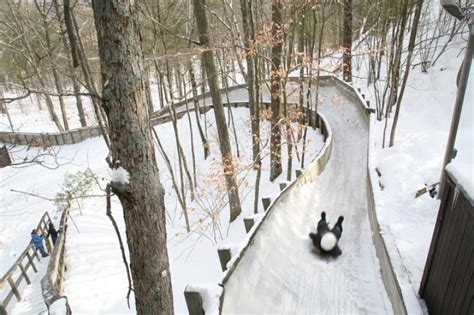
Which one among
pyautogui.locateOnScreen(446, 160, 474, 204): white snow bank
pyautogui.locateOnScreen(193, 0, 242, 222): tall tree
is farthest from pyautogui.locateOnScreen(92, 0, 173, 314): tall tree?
pyautogui.locateOnScreen(193, 0, 242, 222): tall tree

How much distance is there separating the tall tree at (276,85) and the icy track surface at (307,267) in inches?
119

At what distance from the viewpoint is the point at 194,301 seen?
3029 mm

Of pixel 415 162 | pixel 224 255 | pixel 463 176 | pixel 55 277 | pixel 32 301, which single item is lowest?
pixel 32 301

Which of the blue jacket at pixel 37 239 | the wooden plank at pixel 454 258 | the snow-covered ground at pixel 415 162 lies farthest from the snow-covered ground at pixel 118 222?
the wooden plank at pixel 454 258

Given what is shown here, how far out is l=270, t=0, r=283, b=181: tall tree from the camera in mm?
8844

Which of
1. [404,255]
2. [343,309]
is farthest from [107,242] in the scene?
[404,255]

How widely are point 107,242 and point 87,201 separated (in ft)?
13.0

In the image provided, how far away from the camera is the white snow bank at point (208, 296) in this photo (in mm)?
3084

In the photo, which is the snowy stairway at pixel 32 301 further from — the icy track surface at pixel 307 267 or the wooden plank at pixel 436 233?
the wooden plank at pixel 436 233

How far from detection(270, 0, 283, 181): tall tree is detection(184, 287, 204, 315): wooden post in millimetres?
6795

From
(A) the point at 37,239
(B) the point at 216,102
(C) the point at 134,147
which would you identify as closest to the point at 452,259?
(C) the point at 134,147

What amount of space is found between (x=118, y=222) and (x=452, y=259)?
36.7ft

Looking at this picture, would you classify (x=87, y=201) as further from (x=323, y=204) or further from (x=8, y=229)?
(x=323, y=204)

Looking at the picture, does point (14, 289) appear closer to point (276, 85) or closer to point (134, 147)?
point (134, 147)
